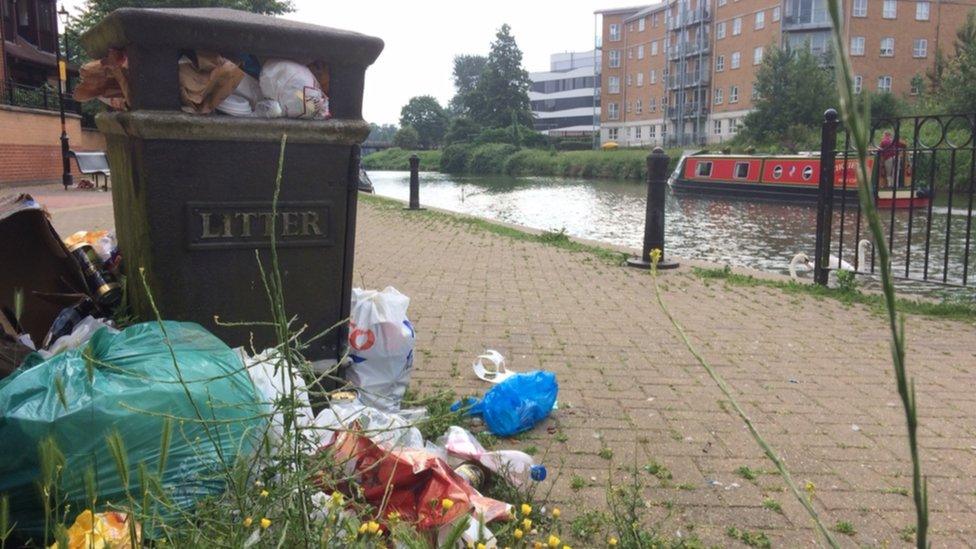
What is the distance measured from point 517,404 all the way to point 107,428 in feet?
6.18

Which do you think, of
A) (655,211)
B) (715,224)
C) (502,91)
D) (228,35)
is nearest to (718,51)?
(502,91)

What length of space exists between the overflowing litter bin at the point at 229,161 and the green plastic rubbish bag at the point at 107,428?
808 mm

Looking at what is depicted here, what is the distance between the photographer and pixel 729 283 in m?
8.25

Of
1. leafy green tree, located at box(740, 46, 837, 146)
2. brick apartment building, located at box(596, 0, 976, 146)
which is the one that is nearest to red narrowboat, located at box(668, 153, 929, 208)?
brick apartment building, located at box(596, 0, 976, 146)

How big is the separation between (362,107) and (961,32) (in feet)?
167

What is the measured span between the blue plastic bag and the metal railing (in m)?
1.64

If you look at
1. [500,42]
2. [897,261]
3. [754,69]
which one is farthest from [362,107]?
[500,42]

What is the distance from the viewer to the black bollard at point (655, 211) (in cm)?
909

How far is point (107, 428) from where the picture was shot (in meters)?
2.23

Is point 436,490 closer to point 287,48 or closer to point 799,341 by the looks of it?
point 287,48

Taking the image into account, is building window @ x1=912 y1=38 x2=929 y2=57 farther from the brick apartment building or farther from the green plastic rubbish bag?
the green plastic rubbish bag

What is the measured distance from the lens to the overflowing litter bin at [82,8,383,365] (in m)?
3.10

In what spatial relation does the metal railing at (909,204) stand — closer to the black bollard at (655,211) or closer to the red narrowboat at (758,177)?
the red narrowboat at (758,177)

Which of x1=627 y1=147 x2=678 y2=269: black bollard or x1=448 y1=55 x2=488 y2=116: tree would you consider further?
x1=448 y1=55 x2=488 y2=116: tree
